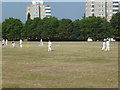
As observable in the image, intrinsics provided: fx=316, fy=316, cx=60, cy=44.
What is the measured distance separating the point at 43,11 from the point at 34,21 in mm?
72619

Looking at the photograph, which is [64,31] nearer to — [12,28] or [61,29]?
[61,29]

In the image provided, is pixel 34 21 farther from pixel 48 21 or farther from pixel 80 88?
pixel 80 88

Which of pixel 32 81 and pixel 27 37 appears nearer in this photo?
pixel 32 81

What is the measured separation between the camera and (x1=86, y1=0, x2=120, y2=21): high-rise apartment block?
550 feet

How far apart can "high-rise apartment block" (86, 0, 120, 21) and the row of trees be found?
44.6 meters

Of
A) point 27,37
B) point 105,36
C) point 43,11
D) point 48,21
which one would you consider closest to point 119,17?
point 105,36

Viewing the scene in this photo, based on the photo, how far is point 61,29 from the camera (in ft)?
387

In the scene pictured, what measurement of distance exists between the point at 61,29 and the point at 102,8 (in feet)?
184

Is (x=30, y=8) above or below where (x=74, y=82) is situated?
above

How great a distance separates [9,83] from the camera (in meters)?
13.9

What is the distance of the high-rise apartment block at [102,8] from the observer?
550 feet

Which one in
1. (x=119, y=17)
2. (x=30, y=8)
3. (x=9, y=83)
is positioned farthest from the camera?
(x=30, y=8)

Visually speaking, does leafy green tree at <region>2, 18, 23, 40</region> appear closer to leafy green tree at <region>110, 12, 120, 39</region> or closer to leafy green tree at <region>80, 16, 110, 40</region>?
leafy green tree at <region>80, 16, 110, 40</region>

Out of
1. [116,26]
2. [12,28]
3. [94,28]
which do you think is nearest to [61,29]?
[94,28]
